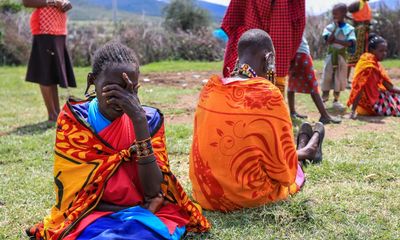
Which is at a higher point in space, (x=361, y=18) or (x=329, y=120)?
(x=361, y=18)

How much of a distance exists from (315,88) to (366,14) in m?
4.42

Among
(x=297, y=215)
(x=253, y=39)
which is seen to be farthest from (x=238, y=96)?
(x=297, y=215)

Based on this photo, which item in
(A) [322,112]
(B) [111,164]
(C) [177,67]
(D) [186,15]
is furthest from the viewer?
(D) [186,15]

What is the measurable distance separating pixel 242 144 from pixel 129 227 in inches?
36.0

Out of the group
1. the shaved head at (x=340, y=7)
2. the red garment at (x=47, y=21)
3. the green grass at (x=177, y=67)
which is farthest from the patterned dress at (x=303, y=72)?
the green grass at (x=177, y=67)

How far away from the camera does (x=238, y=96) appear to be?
3156 mm

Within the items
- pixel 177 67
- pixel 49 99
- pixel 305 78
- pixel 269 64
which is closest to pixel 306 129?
pixel 269 64

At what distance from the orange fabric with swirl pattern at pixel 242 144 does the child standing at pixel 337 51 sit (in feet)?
14.6

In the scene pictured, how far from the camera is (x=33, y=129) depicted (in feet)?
19.9

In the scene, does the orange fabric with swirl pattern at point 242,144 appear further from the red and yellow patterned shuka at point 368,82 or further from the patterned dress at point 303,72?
the red and yellow patterned shuka at point 368,82

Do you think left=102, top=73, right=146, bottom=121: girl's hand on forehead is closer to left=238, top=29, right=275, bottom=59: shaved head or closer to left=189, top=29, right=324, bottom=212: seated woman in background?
left=189, top=29, right=324, bottom=212: seated woman in background

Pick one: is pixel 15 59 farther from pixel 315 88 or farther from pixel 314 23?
pixel 315 88

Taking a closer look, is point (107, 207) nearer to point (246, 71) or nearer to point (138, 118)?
point (138, 118)

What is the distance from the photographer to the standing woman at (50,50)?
6355 millimetres
